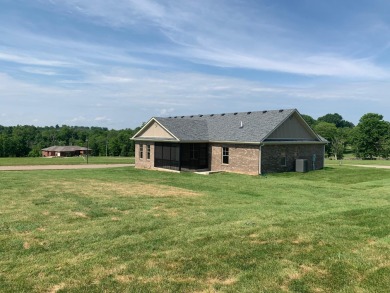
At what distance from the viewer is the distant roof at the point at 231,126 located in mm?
27125

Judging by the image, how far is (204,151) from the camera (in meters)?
30.4

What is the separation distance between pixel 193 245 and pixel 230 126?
23525 millimetres

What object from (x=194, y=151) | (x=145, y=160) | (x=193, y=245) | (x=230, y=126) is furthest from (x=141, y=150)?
(x=193, y=245)

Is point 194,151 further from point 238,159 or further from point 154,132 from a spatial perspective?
point 238,159

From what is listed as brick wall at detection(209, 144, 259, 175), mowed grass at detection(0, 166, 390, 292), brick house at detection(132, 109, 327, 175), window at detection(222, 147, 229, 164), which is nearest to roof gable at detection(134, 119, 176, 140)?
brick house at detection(132, 109, 327, 175)

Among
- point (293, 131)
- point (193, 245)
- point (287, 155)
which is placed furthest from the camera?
point (293, 131)

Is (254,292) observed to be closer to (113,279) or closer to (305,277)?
(305,277)

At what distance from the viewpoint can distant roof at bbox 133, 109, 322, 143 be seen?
2712 centimetres

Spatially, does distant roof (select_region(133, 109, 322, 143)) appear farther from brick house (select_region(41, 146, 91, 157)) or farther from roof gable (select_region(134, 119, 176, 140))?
brick house (select_region(41, 146, 91, 157))

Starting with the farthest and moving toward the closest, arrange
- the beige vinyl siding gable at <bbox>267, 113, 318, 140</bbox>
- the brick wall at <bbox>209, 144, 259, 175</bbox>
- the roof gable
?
the roof gable, the beige vinyl siding gable at <bbox>267, 113, 318, 140</bbox>, the brick wall at <bbox>209, 144, 259, 175</bbox>

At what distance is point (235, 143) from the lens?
27.4 meters

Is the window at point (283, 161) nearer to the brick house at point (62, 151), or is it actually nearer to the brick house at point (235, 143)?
the brick house at point (235, 143)

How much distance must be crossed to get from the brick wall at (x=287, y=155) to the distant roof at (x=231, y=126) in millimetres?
1534

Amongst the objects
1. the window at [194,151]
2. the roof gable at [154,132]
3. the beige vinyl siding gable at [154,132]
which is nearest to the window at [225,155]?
the window at [194,151]
